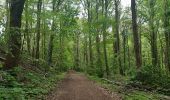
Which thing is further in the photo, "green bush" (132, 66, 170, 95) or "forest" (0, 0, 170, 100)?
"green bush" (132, 66, 170, 95)

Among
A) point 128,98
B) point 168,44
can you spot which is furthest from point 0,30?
point 168,44

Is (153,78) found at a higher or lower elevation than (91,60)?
lower

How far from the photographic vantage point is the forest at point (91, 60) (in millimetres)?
14812

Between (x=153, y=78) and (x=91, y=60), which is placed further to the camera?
(x=91, y=60)

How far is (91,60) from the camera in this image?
4184cm

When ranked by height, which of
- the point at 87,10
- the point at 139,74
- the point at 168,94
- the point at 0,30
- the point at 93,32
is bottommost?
the point at 168,94

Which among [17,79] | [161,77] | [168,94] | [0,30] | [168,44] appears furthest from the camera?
[168,44]

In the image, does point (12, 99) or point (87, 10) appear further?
point (87, 10)

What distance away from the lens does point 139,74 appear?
20453 millimetres

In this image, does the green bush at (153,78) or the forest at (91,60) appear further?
the green bush at (153,78)

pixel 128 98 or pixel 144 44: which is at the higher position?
pixel 144 44

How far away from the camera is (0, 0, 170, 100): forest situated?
14.8 meters

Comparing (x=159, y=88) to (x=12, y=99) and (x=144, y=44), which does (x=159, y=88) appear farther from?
(x=144, y=44)

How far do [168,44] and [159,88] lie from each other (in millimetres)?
17288
